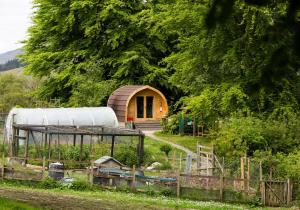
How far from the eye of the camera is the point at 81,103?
1893 inches

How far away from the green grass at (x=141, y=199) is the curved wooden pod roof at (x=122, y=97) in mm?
A: 25133

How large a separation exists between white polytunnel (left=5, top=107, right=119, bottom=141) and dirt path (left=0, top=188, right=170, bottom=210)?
15139mm

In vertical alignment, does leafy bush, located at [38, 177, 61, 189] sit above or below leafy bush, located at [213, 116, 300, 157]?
below

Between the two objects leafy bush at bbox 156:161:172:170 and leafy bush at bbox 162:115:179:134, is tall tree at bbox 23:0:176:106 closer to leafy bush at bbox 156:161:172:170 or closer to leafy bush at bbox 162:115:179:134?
leafy bush at bbox 162:115:179:134

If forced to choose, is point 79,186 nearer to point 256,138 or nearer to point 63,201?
point 63,201

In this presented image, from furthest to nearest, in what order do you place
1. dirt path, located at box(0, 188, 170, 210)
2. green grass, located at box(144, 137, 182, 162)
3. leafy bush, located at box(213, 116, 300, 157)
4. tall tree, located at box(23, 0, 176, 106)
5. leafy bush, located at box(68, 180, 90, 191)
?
tall tree, located at box(23, 0, 176, 106) → green grass, located at box(144, 137, 182, 162) → leafy bush, located at box(213, 116, 300, 157) → leafy bush, located at box(68, 180, 90, 191) → dirt path, located at box(0, 188, 170, 210)

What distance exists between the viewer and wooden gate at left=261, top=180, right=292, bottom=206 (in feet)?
75.9

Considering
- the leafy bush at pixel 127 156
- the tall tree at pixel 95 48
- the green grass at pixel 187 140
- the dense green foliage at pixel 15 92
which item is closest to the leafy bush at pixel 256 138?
the leafy bush at pixel 127 156

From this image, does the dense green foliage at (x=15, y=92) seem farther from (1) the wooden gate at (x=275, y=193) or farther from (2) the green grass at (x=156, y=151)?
(1) the wooden gate at (x=275, y=193)

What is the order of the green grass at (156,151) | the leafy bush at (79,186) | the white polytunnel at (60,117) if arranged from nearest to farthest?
the leafy bush at (79,186) → the green grass at (156,151) → the white polytunnel at (60,117)

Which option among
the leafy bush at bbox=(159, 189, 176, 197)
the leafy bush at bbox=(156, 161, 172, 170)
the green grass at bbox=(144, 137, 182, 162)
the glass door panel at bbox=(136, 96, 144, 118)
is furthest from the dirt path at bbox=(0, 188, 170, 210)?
the glass door panel at bbox=(136, 96, 144, 118)

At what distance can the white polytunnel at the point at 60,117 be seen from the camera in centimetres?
3816

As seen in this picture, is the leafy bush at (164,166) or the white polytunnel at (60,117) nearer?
the leafy bush at (164,166)

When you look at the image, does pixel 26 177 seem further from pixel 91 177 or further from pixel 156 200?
pixel 156 200
